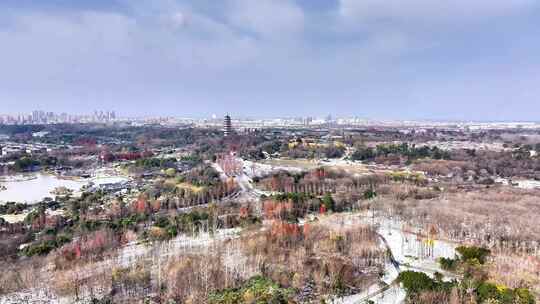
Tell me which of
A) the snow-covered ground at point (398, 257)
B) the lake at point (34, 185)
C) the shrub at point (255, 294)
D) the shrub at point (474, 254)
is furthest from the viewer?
the lake at point (34, 185)

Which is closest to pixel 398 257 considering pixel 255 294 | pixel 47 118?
pixel 255 294

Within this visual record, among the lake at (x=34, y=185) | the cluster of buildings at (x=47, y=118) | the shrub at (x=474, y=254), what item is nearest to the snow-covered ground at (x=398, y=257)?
the shrub at (x=474, y=254)

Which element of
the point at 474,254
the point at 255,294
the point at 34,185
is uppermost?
the point at 474,254

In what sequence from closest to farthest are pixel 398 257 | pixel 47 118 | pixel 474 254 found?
pixel 474 254 < pixel 398 257 < pixel 47 118

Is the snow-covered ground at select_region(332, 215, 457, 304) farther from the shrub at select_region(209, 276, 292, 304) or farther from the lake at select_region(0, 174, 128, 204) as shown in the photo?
the lake at select_region(0, 174, 128, 204)

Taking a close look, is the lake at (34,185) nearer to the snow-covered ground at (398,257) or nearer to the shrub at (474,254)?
the snow-covered ground at (398,257)

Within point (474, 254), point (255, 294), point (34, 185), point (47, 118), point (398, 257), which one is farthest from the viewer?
point (47, 118)

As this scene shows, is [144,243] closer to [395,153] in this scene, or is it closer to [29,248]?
[29,248]

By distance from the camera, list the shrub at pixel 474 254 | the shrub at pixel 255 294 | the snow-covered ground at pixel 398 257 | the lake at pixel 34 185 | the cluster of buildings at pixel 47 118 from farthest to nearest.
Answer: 1. the cluster of buildings at pixel 47 118
2. the lake at pixel 34 185
3. the shrub at pixel 474 254
4. the snow-covered ground at pixel 398 257
5. the shrub at pixel 255 294

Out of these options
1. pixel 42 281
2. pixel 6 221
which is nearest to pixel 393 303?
pixel 42 281

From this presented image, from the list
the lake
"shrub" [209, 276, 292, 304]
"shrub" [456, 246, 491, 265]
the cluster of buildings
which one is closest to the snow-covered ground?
"shrub" [456, 246, 491, 265]

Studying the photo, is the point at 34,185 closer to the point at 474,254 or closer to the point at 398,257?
the point at 398,257
